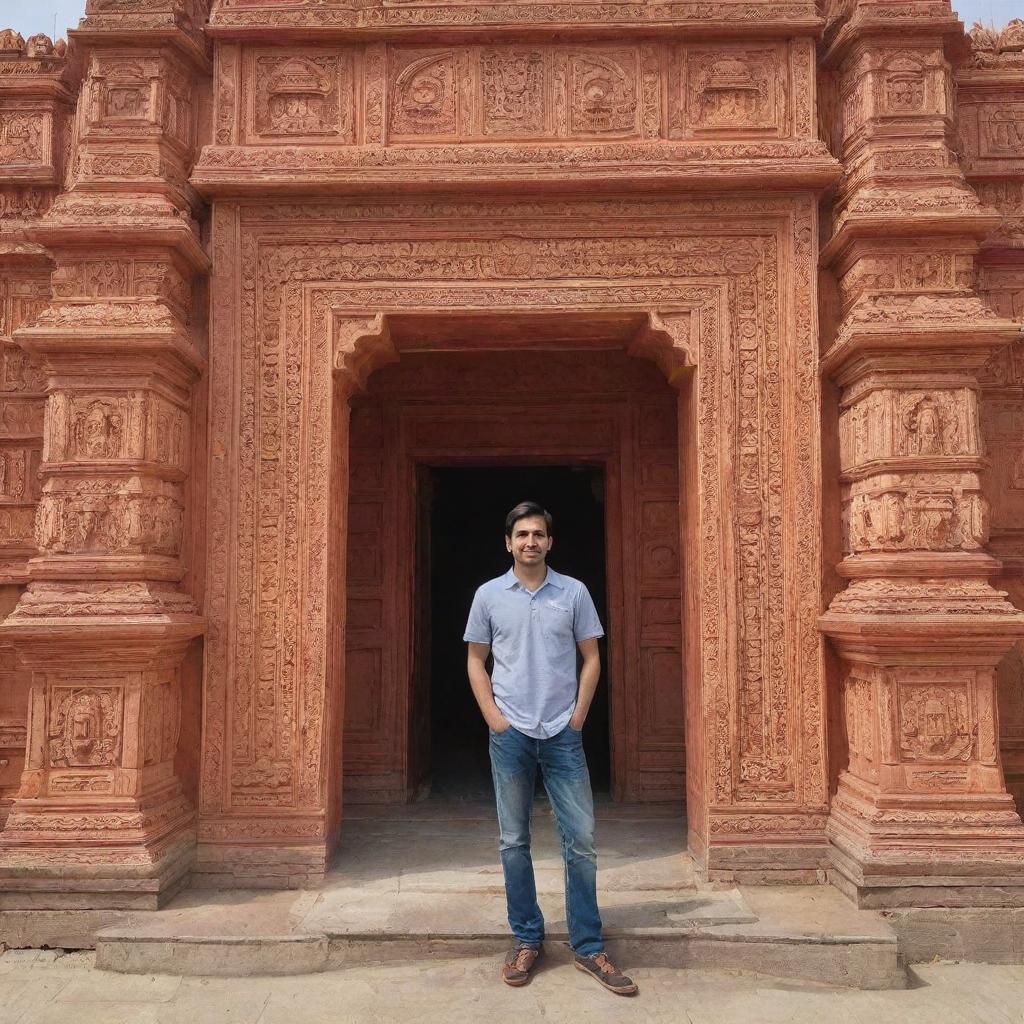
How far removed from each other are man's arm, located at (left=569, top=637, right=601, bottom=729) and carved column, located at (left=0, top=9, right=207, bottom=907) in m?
2.08

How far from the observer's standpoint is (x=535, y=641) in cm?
375

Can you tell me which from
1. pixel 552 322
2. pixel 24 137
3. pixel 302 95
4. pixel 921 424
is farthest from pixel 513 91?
pixel 24 137

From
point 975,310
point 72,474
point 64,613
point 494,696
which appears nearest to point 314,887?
point 494,696

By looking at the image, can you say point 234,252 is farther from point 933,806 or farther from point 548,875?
point 933,806

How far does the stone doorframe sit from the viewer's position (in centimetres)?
457

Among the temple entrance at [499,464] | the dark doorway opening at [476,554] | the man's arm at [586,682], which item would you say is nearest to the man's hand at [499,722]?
the man's arm at [586,682]

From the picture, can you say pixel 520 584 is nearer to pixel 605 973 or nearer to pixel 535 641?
pixel 535 641

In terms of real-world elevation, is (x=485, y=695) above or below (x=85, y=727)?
above

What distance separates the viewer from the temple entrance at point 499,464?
6.48 m

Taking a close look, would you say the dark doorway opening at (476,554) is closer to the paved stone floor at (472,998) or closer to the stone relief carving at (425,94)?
the stone relief carving at (425,94)

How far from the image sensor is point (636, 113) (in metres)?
4.90

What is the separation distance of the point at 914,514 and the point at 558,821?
2378 mm

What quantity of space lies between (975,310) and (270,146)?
13.2 feet

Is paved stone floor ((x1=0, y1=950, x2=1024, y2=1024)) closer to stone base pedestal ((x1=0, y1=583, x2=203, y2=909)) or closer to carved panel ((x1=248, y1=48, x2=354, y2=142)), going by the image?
stone base pedestal ((x1=0, y1=583, x2=203, y2=909))
